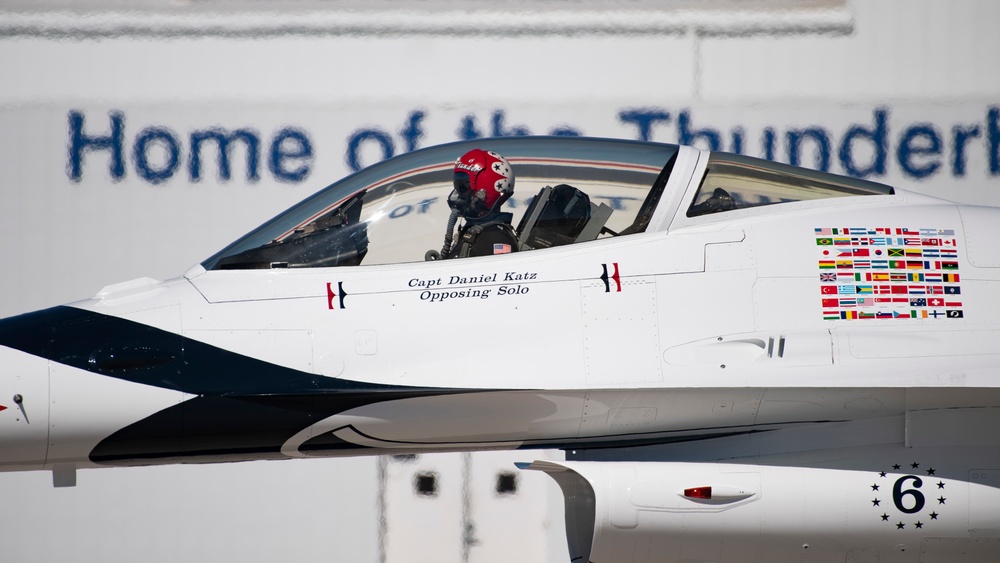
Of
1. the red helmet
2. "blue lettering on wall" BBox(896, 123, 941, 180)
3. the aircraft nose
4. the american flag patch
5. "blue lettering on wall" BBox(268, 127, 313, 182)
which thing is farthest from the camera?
"blue lettering on wall" BBox(896, 123, 941, 180)

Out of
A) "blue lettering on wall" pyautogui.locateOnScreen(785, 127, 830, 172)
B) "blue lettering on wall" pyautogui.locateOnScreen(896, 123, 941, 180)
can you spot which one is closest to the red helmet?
"blue lettering on wall" pyautogui.locateOnScreen(785, 127, 830, 172)

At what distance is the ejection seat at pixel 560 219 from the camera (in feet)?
12.8

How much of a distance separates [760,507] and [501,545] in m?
3.43

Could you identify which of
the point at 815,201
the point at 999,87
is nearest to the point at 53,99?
the point at 815,201

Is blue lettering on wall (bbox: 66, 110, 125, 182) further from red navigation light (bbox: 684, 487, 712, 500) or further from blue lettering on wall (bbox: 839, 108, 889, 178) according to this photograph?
blue lettering on wall (bbox: 839, 108, 889, 178)

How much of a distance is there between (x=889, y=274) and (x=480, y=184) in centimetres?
172

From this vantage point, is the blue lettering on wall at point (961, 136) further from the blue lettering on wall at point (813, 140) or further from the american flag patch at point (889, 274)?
the american flag patch at point (889, 274)

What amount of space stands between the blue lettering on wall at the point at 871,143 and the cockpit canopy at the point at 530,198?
3.17 m

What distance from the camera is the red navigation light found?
3.55 metres

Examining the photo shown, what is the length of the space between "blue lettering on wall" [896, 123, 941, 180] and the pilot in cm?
447

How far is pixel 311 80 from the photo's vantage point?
701cm

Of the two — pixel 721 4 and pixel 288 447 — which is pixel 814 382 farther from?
pixel 721 4

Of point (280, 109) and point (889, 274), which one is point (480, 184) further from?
point (280, 109)

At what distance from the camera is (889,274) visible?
3.77 m
